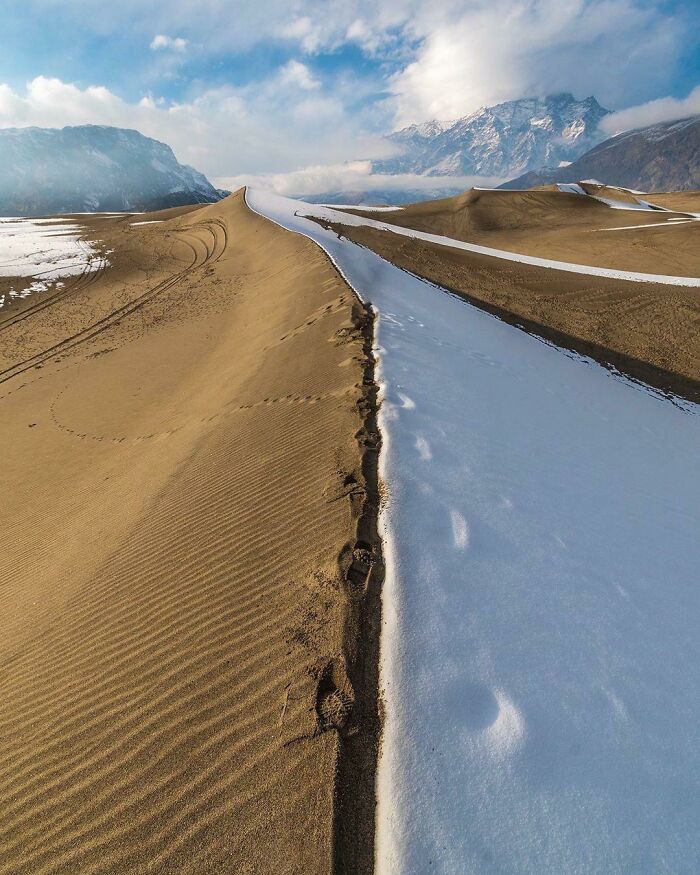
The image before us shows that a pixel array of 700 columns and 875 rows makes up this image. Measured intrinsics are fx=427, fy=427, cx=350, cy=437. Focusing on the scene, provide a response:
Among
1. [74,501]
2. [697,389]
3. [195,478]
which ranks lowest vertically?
[697,389]

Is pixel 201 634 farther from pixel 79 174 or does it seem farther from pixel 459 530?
pixel 79 174

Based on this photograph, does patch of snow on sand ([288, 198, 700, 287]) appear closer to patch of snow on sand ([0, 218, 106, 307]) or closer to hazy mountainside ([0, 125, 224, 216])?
patch of snow on sand ([0, 218, 106, 307])

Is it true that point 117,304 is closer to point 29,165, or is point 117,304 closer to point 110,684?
point 110,684

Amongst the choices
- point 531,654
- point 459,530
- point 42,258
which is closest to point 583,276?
point 459,530

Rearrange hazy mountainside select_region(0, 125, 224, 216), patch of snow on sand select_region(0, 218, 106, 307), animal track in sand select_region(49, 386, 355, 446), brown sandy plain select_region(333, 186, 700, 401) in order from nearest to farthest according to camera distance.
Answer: animal track in sand select_region(49, 386, 355, 446), brown sandy plain select_region(333, 186, 700, 401), patch of snow on sand select_region(0, 218, 106, 307), hazy mountainside select_region(0, 125, 224, 216)

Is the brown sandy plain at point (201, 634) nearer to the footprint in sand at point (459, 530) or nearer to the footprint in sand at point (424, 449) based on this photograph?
the footprint in sand at point (424, 449)

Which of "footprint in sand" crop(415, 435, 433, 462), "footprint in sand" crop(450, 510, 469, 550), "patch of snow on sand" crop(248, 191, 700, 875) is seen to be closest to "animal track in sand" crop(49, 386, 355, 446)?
"patch of snow on sand" crop(248, 191, 700, 875)

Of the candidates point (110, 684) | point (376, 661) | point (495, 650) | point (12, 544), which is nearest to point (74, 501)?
point (12, 544)
